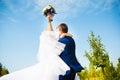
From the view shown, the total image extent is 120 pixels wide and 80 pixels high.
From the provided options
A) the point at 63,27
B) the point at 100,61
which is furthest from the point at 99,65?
the point at 63,27

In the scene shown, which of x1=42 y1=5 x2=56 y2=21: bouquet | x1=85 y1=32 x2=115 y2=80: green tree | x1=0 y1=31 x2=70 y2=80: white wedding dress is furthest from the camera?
x1=85 y1=32 x2=115 y2=80: green tree

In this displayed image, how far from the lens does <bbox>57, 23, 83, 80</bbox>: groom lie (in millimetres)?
4340

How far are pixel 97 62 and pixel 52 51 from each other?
61.7 feet

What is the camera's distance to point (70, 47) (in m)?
4.45

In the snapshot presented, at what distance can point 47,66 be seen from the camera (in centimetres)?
435

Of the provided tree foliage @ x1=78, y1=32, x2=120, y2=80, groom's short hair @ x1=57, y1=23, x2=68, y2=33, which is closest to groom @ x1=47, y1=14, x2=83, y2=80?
groom's short hair @ x1=57, y1=23, x2=68, y2=33

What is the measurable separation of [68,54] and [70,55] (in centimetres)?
4

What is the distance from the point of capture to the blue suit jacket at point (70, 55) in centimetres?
436

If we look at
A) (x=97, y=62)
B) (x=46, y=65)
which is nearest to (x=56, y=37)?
(x=46, y=65)

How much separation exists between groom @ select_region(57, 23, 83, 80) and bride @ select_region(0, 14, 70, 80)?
7 cm

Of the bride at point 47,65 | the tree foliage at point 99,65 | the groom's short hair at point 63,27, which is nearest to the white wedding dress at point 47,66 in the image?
the bride at point 47,65

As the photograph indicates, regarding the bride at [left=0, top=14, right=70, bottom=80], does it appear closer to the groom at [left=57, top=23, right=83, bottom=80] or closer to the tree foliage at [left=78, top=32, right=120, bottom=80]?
the groom at [left=57, top=23, right=83, bottom=80]

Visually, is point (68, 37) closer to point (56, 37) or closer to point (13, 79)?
point (56, 37)

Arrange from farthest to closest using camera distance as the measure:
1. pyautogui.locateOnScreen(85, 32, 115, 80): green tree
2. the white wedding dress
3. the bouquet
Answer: pyautogui.locateOnScreen(85, 32, 115, 80): green tree, the bouquet, the white wedding dress
